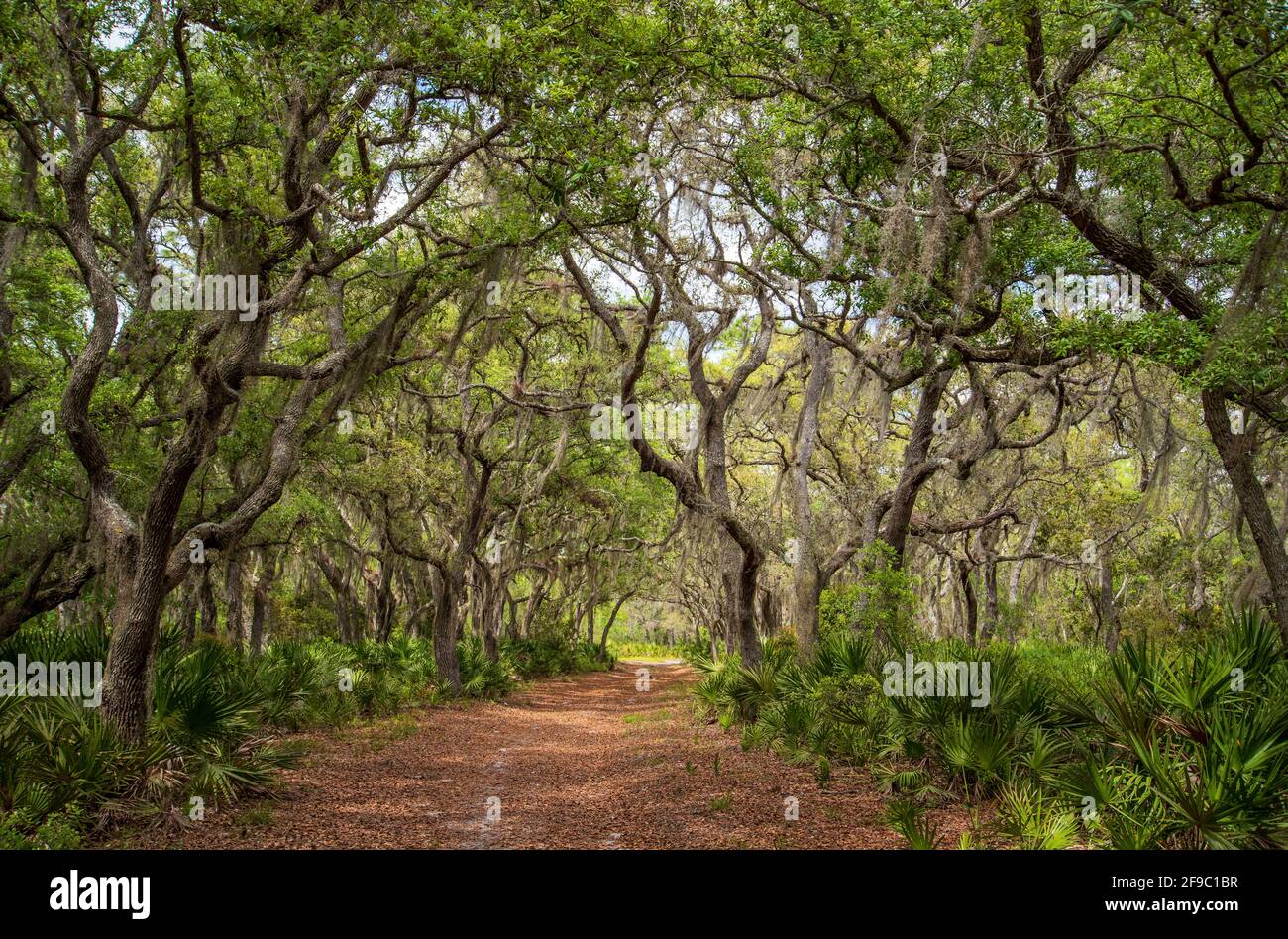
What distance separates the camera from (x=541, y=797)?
8789 millimetres

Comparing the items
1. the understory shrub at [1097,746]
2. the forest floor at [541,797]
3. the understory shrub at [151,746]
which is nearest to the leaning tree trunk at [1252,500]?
the understory shrub at [1097,746]

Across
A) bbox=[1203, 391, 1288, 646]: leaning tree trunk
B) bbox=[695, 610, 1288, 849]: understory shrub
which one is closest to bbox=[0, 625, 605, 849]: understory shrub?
bbox=[695, 610, 1288, 849]: understory shrub

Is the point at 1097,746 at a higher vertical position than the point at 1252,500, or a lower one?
lower

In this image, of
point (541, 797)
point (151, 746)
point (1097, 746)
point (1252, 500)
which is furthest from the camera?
point (541, 797)

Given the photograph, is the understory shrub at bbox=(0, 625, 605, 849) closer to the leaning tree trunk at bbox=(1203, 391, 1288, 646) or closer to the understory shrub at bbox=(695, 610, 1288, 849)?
the understory shrub at bbox=(695, 610, 1288, 849)

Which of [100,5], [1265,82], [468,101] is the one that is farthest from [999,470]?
[100,5]

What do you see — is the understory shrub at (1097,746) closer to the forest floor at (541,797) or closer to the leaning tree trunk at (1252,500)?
the forest floor at (541,797)

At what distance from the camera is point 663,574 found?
113ft

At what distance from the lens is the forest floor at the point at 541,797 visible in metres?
6.70

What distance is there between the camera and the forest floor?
670 cm

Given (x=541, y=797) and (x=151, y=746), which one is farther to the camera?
(x=541, y=797)

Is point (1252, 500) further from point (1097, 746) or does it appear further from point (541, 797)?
point (541, 797)

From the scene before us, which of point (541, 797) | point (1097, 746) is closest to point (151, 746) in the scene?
point (541, 797)
